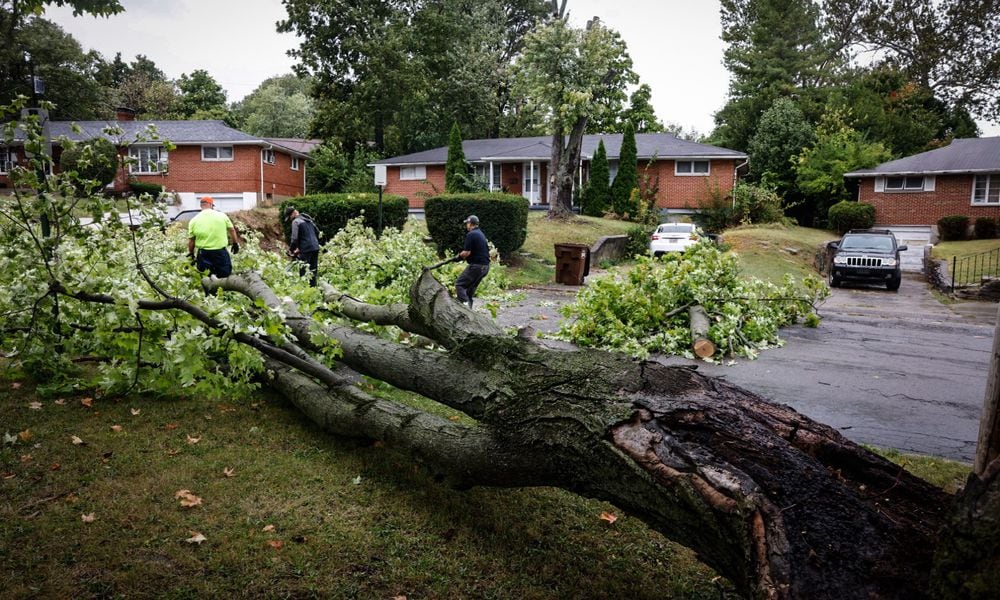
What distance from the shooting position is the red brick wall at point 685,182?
3575cm

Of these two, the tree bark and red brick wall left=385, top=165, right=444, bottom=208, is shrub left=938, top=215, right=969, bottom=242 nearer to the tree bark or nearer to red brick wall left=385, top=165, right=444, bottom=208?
red brick wall left=385, top=165, right=444, bottom=208

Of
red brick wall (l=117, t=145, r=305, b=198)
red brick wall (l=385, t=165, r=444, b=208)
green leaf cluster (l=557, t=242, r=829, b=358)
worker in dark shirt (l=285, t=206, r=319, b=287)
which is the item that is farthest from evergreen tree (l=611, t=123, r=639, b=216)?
worker in dark shirt (l=285, t=206, r=319, b=287)

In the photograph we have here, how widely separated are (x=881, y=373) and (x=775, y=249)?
18.8 metres

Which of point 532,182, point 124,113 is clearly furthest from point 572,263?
point 124,113

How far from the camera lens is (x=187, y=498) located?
4.16m

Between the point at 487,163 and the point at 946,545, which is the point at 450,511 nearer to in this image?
the point at 946,545

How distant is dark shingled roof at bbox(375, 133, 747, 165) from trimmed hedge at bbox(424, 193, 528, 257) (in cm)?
1666

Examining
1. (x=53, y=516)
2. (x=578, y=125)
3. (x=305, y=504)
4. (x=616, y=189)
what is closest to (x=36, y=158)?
(x=53, y=516)

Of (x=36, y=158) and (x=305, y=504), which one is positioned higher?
(x=36, y=158)

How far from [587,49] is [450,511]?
26.6m

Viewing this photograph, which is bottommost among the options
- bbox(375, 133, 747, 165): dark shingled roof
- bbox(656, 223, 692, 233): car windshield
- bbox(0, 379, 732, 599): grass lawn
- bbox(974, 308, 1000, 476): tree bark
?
bbox(0, 379, 732, 599): grass lawn

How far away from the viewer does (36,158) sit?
5410 millimetres

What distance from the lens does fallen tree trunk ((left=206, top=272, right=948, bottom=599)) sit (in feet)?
7.82

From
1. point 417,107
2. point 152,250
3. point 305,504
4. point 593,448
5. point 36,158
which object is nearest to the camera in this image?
point 593,448
